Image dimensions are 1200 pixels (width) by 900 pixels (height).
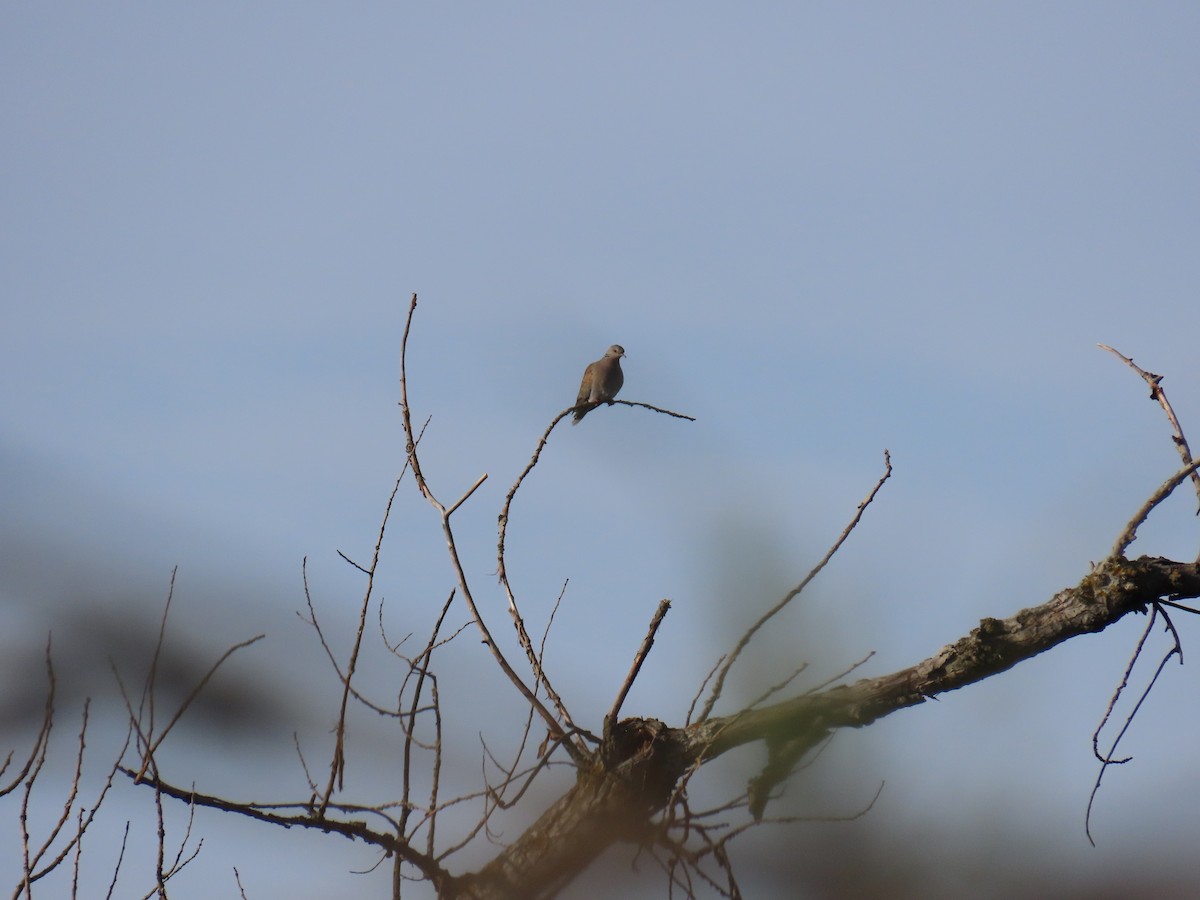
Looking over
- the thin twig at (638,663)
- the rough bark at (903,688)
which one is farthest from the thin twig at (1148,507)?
the thin twig at (638,663)

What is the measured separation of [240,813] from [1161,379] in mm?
2597

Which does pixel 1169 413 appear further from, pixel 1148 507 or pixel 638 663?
pixel 638 663

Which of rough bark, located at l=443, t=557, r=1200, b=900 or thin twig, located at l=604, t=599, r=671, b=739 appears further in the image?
thin twig, located at l=604, t=599, r=671, b=739

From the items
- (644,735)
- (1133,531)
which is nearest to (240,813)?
(644,735)

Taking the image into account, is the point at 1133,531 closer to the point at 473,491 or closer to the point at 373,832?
the point at 473,491

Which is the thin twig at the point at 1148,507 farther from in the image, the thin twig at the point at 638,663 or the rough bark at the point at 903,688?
the thin twig at the point at 638,663

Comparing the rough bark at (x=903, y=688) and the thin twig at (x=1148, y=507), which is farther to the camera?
the thin twig at (x=1148, y=507)

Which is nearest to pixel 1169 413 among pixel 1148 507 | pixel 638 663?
pixel 1148 507

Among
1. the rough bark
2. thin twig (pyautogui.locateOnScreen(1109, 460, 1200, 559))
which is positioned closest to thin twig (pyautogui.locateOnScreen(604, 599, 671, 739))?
the rough bark

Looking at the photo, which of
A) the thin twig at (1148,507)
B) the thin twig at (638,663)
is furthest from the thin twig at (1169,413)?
the thin twig at (638,663)

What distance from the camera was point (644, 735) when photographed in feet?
8.61

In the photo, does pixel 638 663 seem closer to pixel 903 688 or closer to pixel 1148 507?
pixel 903 688

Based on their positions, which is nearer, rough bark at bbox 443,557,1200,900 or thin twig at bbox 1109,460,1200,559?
rough bark at bbox 443,557,1200,900

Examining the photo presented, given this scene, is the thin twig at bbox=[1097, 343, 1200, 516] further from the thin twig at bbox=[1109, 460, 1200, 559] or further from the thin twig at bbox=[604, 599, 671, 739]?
the thin twig at bbox=[604, 599, 671, 739]
